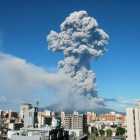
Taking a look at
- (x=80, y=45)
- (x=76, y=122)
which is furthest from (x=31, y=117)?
(x=80, y=45)

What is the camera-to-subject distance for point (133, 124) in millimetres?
19297

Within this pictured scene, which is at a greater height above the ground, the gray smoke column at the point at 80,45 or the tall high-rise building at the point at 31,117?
the gray smoke column at the point at 80,45

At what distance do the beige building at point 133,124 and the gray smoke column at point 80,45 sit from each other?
8390 cm

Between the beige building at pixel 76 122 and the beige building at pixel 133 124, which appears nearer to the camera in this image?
the beige building at pixel 133 124

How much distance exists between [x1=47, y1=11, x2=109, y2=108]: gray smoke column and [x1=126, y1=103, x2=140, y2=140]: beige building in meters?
83.9

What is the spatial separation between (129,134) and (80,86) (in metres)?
87.7

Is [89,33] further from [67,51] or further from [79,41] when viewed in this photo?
[67,51]

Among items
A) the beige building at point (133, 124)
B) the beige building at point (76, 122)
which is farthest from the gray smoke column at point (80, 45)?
the beige building at point (133, 124)

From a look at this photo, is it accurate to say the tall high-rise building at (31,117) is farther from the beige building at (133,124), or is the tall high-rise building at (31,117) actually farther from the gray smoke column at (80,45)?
the gray smoke column at (80,45)

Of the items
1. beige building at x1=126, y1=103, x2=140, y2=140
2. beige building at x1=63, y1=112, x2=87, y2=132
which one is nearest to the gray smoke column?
beige building at x1=63, y1=112, x2=87, y2=132

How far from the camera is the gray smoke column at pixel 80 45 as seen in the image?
338 ft

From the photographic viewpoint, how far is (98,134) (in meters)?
64.9

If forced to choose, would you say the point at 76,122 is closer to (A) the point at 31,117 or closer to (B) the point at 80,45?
(A) the point at 31,117

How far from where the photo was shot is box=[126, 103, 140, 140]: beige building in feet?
62.3
